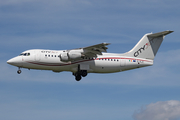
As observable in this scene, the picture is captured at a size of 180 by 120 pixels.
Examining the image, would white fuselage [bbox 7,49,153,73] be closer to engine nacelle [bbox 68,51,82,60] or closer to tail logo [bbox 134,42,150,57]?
tail logo [bbox 134,42,150,57]

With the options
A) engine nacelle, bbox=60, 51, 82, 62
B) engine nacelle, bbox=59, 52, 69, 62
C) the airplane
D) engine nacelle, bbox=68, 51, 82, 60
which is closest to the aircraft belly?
the airplane

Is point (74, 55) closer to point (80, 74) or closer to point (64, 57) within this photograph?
point (64, 57)

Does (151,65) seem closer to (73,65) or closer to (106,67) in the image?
(106,67)

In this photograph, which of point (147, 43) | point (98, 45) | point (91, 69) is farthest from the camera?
point (147, 43)

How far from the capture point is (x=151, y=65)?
101 ft

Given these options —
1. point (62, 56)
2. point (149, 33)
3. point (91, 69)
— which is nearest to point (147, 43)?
point (149, 33)

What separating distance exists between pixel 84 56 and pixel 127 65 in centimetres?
452

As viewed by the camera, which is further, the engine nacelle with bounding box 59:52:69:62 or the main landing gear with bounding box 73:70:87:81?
the main landing gear with bounding box 73:70:87:81

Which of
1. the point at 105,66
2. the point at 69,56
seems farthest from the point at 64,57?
the point at 105,66

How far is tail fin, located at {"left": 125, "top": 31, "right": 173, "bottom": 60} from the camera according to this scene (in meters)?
30.7

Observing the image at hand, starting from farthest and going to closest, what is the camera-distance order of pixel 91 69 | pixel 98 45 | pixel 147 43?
1. pixel 147 43
2. pixel 91 69
3. pixel 98 45

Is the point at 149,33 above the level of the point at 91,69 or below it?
above

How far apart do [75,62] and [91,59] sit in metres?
1.57

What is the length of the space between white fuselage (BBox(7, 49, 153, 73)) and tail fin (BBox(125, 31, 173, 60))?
1.95ft
